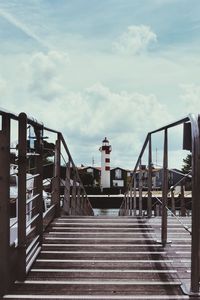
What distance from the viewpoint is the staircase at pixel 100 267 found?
3621 mm

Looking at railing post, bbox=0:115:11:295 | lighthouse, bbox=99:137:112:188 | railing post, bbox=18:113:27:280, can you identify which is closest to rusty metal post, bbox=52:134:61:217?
railing post, bbox=18:113:27:280

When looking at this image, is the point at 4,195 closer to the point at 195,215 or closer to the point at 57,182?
the point at 195,215

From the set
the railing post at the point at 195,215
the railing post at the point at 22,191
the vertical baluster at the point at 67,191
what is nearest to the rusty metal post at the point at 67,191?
the vertical baluster at the point at 67,191

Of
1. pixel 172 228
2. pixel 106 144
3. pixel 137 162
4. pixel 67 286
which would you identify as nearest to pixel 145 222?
pixel 172 228

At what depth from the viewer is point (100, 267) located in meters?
4.29

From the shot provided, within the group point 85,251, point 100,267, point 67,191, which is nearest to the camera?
point 100,267

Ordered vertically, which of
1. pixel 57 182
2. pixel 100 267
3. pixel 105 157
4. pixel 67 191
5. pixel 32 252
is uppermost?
pixel 105 157

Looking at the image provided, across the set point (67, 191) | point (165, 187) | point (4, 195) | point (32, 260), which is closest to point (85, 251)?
point (32, 260)

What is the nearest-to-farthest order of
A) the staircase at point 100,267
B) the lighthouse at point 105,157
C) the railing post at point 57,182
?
the staircase at point 100,267 → the railing post at point 57,182 → the lighthouse at point 105,157

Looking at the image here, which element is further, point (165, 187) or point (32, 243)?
point (165, 187)

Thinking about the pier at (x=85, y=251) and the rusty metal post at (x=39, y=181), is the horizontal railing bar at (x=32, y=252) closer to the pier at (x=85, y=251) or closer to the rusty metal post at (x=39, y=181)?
the pier at (x=85, y=251)

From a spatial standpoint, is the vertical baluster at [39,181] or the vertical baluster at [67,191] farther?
the vertical baluster at [67,191]

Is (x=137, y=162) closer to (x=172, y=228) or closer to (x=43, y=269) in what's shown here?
(x=172, y=228)

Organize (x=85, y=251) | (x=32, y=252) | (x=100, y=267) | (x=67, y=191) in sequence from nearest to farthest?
(x=100, y=267) < (x=32, y=252) < (x=85, y=251) < (x=67, y=191)
